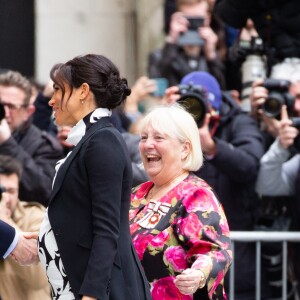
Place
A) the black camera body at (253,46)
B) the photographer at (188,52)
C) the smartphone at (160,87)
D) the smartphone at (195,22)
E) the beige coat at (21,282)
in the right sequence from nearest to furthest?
1. the beige coat at (21,282)
2. the black camera body at (253,46)
3. the smartphone at (160,87)
4. the photographer at (188,52)
5. the smartphone at (195,22)

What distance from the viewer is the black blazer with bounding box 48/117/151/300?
→ 4.34 metres

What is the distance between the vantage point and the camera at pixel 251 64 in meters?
7.37

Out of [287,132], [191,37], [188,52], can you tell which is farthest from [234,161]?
[191,37]

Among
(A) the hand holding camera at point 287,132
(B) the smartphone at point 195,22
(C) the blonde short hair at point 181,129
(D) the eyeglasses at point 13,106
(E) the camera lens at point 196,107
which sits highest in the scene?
(B) the smartphone at point 195,22

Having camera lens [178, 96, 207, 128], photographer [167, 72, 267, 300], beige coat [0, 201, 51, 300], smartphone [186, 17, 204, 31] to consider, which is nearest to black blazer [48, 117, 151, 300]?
beige coat [0, 201, 51, 300]

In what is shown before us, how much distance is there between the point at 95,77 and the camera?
4.51 meters

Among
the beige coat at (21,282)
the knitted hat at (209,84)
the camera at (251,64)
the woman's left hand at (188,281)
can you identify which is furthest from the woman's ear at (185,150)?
the camera at (251,64)

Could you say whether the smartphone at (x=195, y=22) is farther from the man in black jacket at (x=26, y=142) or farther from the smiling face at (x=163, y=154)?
the smiling face at (x=163, y=154)

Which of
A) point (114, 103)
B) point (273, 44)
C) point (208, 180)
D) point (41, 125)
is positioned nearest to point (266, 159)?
point (208, 180)

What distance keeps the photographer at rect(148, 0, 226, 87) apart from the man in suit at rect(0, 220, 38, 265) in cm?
298

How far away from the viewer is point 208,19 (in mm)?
8133

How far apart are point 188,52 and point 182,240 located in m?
3.06

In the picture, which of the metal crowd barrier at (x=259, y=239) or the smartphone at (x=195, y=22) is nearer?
the metal crowd barrier at (x=259, y=239)

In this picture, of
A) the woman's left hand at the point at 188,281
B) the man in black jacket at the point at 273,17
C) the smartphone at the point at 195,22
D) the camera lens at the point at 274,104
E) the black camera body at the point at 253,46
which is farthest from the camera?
the smartphone at the point at 195,22
